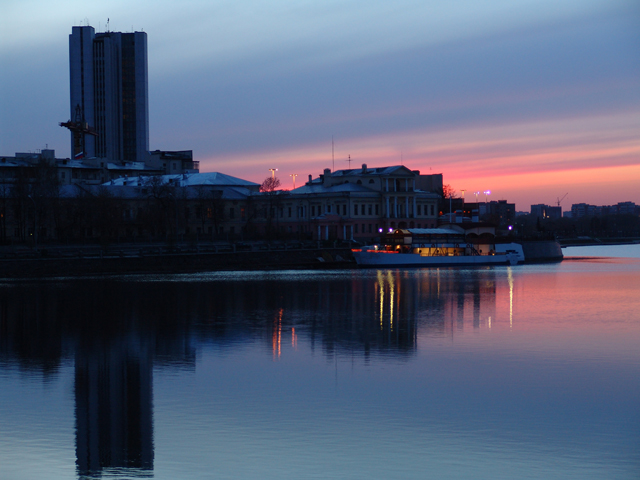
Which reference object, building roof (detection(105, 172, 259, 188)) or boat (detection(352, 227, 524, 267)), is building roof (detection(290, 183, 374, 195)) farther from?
boat (detection(352, 227, 524, 267))

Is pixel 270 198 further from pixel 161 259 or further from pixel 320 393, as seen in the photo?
pixel 320 393

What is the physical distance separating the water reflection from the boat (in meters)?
31.0

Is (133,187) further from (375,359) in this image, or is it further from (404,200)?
(375,359)

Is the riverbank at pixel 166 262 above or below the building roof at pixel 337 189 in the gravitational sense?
below

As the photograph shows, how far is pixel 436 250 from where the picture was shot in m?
102

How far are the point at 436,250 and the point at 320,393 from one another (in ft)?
273

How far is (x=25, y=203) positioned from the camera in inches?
3600

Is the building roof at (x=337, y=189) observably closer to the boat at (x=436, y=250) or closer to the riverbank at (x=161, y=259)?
the boat at (x=436, y=250)

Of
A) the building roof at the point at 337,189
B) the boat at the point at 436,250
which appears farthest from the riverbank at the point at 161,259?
the building roof at the point at 337,189

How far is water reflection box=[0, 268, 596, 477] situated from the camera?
58.0ft

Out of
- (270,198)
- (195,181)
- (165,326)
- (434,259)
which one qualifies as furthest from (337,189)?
(165,326)

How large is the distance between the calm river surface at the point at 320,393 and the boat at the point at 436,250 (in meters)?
52.2

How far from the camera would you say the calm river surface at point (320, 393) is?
1424cm

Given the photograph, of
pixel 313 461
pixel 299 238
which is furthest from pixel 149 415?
pixel 299 238
